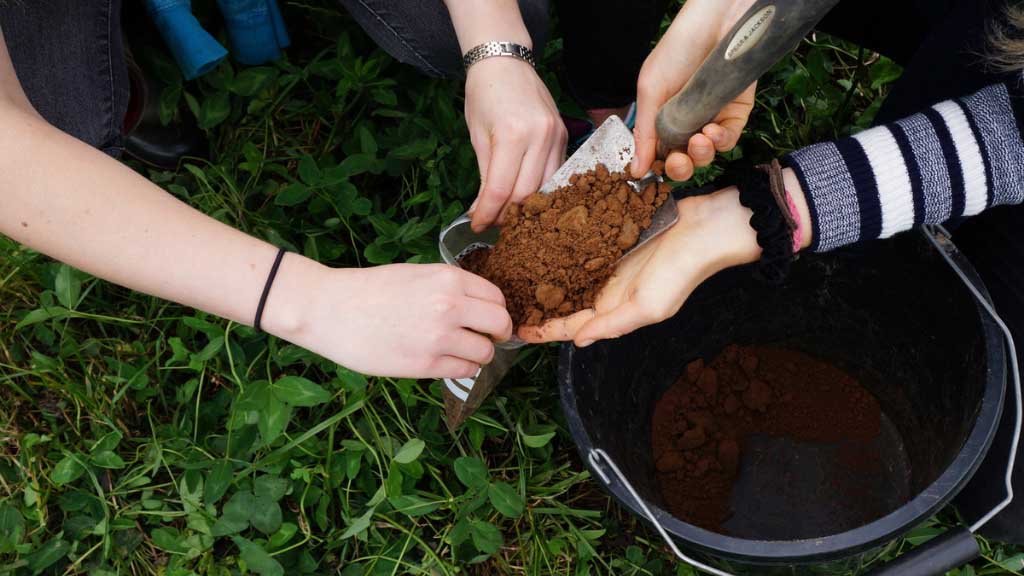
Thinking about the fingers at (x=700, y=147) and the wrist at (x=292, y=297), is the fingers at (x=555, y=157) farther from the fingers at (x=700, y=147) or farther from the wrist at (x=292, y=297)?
the wrist at (x=292, y=297)

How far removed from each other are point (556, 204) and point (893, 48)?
0.75 m

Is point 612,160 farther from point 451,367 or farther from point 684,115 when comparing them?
point 451,367

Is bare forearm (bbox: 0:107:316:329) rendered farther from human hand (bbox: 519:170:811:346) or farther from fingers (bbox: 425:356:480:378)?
human hand (bbox: 519:170:811:346)

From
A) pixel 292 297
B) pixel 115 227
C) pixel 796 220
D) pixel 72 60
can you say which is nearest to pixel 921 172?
pixel 796 220

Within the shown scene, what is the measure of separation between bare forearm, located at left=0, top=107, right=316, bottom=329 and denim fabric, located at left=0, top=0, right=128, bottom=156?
1.13ft

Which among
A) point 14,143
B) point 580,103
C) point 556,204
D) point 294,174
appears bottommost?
point 294,174

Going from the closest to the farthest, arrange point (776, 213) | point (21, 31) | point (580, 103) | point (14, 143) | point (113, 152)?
point (14, 143) < point (776, 213) < point (21, 31) < point (113, 152) < point (580, 103)

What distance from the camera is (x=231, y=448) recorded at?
1281 millimetres

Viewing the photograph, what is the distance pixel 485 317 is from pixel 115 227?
1.37ft

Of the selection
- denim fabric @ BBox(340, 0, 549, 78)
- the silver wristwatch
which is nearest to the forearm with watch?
the silver wristwatch

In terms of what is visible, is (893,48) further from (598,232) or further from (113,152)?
(113,152)

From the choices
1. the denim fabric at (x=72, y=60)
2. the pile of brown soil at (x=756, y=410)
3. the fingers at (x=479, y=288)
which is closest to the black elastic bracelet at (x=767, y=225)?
the fingers at (x=479, y=288)

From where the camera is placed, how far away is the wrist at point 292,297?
2.98 feet

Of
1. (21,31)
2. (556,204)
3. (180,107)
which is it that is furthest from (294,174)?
(556,204)
